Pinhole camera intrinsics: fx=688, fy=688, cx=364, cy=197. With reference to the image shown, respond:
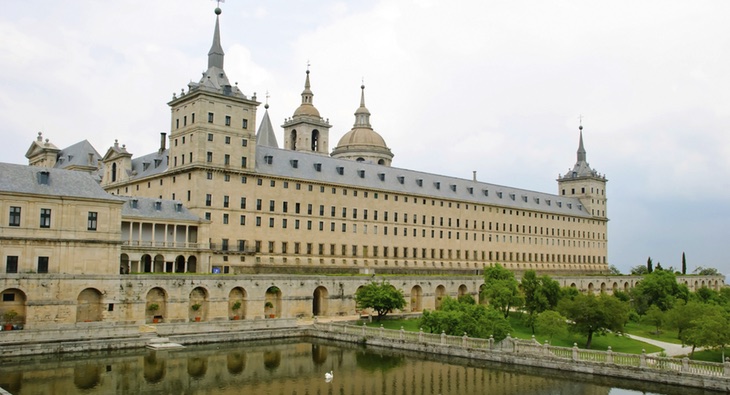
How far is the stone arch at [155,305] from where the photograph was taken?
173ft

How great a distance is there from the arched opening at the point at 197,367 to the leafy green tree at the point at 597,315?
2804 centimetres

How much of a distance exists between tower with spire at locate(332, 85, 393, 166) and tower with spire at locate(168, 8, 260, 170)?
127 feet

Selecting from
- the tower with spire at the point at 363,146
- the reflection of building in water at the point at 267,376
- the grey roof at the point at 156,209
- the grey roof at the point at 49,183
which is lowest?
the reflection of building in water at the point at 267,376

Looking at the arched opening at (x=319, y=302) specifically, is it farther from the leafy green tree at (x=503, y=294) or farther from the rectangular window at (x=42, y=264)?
the rectangular window at (x=42, y=264)

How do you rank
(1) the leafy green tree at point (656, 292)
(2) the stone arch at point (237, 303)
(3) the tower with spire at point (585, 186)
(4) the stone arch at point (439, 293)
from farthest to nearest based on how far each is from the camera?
(3) the tower with spire at point (585, 186)
(1) the leafy green tree at point (656, 292)
(4) the stone arch at point (439, 293)
(2) the stone arch at point (237, 303)

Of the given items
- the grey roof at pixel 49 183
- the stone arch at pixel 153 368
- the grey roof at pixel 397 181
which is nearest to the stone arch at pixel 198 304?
the stone arch at pixel 153 368

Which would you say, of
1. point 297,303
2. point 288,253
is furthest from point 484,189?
point 297,303

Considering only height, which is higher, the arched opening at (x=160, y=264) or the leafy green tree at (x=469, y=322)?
the arched opening at (x=160, y=264)

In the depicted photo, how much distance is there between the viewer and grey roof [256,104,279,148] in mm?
101175

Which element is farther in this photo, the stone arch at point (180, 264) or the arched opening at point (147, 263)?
the stone arch at point (180, 264)

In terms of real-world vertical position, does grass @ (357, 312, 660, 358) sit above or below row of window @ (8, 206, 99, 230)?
below

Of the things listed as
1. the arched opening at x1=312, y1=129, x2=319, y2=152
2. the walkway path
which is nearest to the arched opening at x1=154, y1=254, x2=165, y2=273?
the walkway path

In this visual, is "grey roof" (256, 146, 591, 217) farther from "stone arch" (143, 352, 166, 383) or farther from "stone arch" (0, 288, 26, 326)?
"stone arch" (143, 352, 166, 383)

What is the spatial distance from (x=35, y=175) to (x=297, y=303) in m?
23.8
